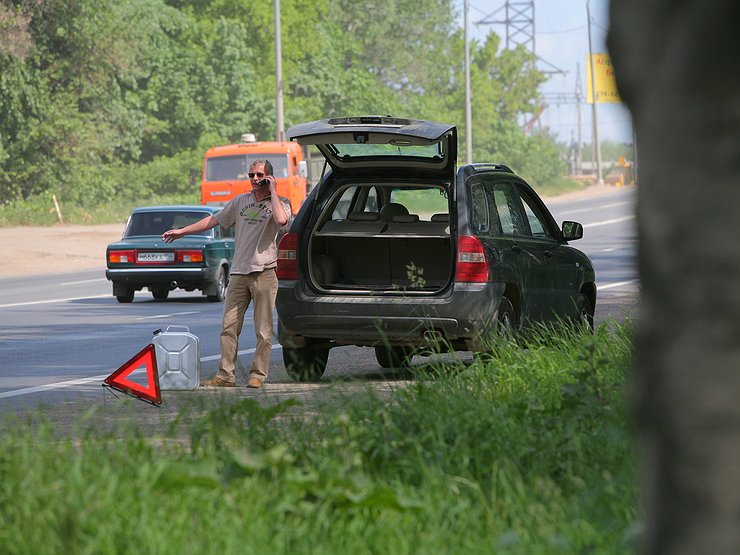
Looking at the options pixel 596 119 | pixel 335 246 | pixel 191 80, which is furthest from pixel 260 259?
pixel 596 119

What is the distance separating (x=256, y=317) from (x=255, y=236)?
2.10 feet

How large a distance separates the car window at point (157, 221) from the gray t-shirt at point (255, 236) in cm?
1210

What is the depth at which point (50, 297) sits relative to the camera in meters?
24.4

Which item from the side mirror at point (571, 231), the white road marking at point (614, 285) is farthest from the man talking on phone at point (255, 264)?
the white road marking at point (614, 285)

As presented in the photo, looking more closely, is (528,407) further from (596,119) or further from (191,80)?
(596,119)

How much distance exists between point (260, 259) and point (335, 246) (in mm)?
904

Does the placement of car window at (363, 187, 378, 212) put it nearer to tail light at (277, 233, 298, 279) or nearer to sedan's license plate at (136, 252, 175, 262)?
tail light at (277, 233, 298, 279)

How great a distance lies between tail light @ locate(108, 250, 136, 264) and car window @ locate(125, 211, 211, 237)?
41.0 inches

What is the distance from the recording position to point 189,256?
22.6 meters

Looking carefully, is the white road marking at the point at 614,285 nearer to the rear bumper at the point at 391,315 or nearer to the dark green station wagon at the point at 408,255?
the dark green station wagon at the point at 408,255

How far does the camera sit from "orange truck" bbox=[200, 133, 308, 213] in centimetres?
3850

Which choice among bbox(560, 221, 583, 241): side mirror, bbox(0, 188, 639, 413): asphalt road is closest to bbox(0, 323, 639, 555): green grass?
bbox(0, 188, 639, 413): asphalt road

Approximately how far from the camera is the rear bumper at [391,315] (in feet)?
36.2

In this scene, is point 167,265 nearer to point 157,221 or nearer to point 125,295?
point 125,295
